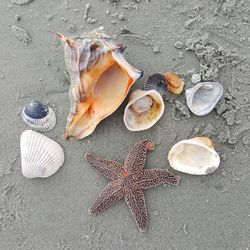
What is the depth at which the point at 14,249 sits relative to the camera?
3525 millimetres

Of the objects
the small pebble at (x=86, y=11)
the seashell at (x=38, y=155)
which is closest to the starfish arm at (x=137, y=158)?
the seashell at (x=38, y=155)

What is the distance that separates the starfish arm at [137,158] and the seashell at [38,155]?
0.53 metres

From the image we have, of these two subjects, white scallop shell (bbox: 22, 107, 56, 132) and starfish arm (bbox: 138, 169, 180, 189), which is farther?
white scallop shell (bbox: 22, 107, 56, 132)

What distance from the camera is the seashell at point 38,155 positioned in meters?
3.55

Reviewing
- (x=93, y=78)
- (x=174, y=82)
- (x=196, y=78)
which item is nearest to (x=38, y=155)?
(x=93, y=78)

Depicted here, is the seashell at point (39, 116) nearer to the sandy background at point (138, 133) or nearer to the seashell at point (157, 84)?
the sandy background at point (138, 133)

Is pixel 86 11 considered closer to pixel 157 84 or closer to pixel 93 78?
pixel 93 78

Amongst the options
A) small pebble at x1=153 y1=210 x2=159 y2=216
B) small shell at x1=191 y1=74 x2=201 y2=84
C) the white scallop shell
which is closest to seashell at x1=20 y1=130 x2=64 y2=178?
the white scallop shell

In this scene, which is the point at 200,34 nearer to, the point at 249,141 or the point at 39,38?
the point at 249,141

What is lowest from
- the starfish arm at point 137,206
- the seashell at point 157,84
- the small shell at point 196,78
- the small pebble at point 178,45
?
the starfish arm at point 137,206

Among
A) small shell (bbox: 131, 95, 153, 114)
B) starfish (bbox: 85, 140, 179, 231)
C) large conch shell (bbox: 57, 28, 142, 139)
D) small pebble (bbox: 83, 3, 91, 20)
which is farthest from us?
small pebble (bbox: 83, 3, 91, 20)

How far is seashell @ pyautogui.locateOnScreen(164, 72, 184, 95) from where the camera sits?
3629 mm

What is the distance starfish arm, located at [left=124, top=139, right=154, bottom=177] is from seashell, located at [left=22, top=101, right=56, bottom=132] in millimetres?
675

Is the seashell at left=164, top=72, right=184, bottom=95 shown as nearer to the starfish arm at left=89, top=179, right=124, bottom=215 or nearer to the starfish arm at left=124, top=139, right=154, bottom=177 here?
the starfish arm at left=124, top=139, right=154, bottom=177
